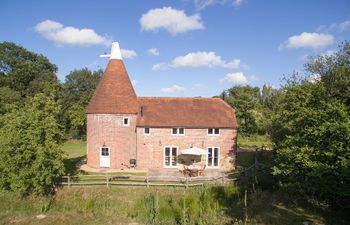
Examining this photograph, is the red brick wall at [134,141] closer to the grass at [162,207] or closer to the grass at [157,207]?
the grass at [162,207]

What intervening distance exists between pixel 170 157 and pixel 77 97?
3676 centimetres

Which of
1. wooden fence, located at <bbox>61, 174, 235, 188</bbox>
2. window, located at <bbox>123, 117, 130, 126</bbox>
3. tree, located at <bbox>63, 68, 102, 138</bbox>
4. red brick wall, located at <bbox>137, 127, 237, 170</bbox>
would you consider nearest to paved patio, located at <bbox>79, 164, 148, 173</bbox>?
red brick wall, located at <bbox>137, 127, 237, 170</bbox>

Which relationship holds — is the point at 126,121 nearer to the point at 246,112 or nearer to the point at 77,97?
the point at 246,112

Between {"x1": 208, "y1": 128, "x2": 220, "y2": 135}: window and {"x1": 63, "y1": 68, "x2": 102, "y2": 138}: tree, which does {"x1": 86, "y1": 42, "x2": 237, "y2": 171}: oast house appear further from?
{"x1": 63, "y1": 68, "x2": 102, "y2": 138}: tree

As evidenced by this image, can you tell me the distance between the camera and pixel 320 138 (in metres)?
14.4

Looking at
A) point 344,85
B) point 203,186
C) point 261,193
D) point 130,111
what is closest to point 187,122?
point 130,111

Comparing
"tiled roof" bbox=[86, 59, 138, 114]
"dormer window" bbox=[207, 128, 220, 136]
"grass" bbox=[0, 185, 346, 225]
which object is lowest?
"grass" bbox=[0, 185, 346, 225]

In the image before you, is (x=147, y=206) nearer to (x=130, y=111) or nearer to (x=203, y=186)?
(x=203, y=186)

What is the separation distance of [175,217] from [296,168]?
6991mm

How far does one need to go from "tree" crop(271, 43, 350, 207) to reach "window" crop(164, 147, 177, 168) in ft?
31.9

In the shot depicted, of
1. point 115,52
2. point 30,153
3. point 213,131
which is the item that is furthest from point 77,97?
point 30,153

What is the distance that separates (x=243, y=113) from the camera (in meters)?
52.5

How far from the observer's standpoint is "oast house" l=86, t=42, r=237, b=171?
79.5ft

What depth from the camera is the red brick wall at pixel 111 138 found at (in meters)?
24.1
